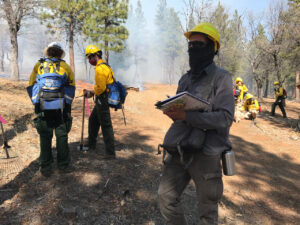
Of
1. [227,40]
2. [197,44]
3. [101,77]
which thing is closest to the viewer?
[197,44]

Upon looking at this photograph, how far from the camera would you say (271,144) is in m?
7.95

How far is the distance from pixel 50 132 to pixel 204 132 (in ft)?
8.50

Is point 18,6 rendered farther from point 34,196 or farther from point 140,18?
point 140,18

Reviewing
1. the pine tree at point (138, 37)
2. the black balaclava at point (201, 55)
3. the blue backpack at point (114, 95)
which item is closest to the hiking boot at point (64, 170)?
the blue backpack at point (114, 95)

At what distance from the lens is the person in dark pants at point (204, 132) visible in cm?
178

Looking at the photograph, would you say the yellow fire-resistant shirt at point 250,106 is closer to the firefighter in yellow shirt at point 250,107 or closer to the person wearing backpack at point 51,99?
the firefighter in yellow shirt at point 250,107

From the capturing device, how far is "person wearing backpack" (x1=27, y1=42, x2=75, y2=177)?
3336 mm

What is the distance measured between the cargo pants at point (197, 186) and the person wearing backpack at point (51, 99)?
2.15 meters

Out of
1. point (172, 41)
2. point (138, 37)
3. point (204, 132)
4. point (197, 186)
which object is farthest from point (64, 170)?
point (138, 37)

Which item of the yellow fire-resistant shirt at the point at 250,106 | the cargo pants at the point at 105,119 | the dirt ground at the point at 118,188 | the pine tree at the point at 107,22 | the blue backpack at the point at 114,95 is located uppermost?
the pine tree at the point at 107,22

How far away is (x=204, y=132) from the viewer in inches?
73.8

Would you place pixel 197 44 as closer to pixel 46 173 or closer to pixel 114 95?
pixel 114 95

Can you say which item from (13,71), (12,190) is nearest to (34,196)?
(12,190)

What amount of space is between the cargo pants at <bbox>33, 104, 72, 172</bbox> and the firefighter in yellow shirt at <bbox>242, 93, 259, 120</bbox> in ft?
33.5
